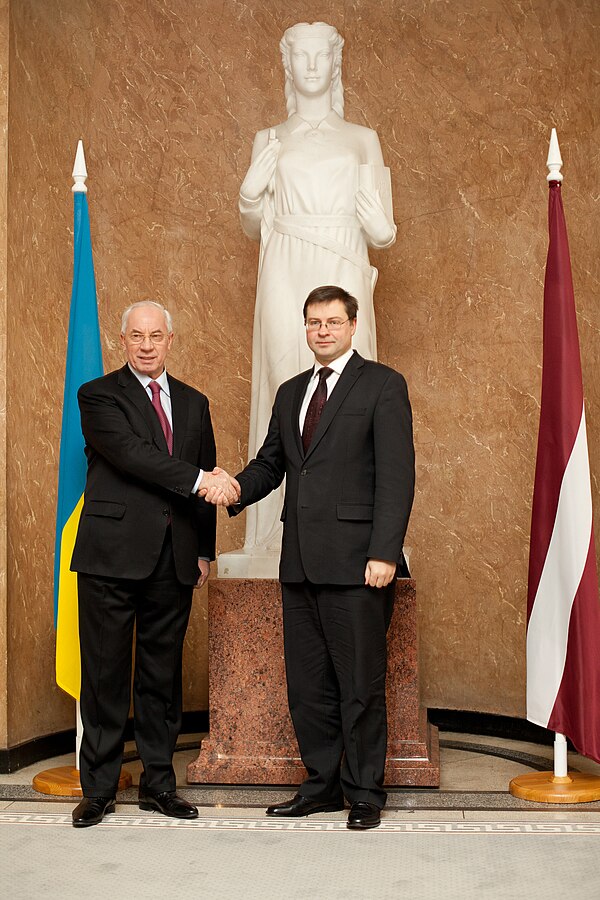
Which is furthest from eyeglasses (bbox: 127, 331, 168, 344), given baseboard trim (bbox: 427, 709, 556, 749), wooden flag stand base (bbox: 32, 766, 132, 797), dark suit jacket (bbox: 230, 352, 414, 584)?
baseboard trim (bbox: 427, 709, 556, 749)

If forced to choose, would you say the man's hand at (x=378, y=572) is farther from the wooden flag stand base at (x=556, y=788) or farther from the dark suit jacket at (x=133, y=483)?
the wooden flag stand base at (x=556, y=788)

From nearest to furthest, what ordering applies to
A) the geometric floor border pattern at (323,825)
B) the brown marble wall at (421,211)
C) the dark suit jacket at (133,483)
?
the geometric floor border pattern at (323,825) < the dark suit jacket at (133,483) < the brown marble wall at (421,211)

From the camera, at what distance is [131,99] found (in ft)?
19.3

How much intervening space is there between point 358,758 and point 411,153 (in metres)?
3.27

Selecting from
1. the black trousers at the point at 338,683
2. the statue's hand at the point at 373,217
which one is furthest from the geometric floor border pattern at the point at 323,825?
the statue's hand at the point at 373,217

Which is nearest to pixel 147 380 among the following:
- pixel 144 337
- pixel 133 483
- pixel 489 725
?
pixel 144 337

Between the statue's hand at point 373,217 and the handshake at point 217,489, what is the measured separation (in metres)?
1.36

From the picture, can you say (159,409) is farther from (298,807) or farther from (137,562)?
(298,807)

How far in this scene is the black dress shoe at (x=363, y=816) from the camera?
378 centimetres

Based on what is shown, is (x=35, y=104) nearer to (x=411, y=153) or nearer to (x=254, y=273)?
(x=254, y=273)

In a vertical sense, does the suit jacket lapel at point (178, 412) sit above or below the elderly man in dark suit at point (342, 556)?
above

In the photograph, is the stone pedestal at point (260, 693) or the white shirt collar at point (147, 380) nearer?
the white shirt collar at point (147, 380)

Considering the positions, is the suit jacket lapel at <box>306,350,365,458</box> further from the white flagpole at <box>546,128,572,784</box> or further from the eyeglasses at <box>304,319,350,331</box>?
the white flagpole at <box>546,128,572,784</box>

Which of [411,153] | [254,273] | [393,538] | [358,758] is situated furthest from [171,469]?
[411,153]
